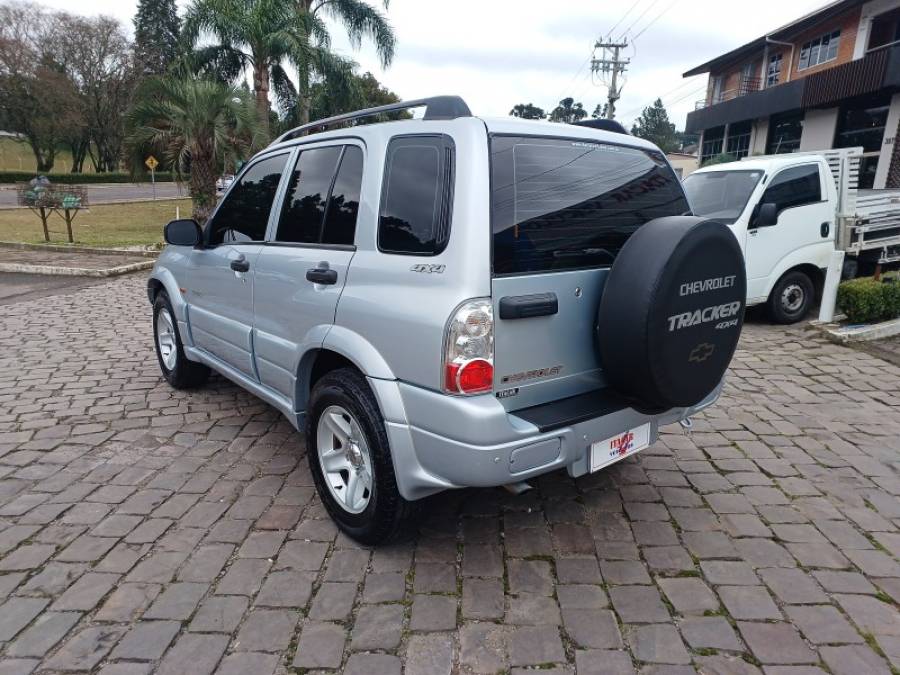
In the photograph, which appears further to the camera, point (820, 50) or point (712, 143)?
point (712, 143)

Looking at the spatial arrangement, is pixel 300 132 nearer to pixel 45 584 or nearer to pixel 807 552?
pixel 45 584

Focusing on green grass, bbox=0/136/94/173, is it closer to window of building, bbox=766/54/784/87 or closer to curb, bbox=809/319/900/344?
window of building, bbox=766/54/784/87

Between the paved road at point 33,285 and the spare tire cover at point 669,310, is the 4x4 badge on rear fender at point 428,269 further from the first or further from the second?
the paved road at point 33,285

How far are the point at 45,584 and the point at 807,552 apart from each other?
135 inches

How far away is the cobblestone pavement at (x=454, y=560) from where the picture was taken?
226 cm

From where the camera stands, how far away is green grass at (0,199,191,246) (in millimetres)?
14734

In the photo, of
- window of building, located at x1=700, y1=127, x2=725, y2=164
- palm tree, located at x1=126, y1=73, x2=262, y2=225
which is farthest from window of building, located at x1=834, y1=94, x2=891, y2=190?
palm tree, located at x1=126, y1=73, x2=262, y2=225

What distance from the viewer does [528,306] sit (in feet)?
7.86

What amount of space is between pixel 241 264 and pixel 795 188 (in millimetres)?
6612

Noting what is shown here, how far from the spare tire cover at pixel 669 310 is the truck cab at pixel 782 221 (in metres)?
4.89

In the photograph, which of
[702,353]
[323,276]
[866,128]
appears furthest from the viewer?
[866,128]

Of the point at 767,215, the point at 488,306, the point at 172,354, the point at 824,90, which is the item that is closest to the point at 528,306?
the point at 488,306

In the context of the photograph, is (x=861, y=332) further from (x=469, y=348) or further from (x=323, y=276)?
(x=323, y=276)

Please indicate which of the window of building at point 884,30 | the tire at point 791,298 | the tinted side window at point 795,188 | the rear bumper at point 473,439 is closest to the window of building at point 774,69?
the window of building at point 884,30
